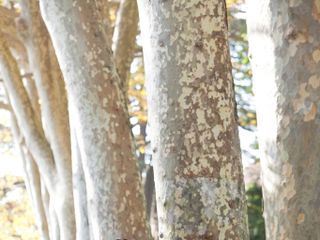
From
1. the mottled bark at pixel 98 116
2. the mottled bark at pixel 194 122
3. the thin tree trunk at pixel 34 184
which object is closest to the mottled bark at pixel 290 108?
the mottled bark at pixel 194 122

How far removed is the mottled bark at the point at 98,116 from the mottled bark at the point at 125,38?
2127 mm

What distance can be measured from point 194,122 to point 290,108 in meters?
0.39

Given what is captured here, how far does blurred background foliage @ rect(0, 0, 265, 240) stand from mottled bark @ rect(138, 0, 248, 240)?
610cm

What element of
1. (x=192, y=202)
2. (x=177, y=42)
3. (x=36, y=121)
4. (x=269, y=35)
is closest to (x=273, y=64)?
(x=269, y=35)

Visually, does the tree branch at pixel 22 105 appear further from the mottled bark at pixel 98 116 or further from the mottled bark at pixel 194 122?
the mottled bark at pixel 194 122

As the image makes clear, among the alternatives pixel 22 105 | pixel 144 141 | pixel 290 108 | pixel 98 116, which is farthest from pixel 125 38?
pixel 144 141

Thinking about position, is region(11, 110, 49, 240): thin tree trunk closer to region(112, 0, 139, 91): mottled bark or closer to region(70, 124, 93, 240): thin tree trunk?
region(112, 0, 139, 91): mottled bark

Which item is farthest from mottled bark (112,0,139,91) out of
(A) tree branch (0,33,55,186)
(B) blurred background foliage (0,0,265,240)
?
(B) blurred background foliage (0,0,265,240)

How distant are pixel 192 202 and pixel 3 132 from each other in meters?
10.5

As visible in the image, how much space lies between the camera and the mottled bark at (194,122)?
6.82 feet

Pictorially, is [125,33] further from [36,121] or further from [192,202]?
[192,202]

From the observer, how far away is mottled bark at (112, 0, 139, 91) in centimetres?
536

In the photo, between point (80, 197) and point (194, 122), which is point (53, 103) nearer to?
point (80, 197)

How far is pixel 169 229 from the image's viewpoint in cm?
215
